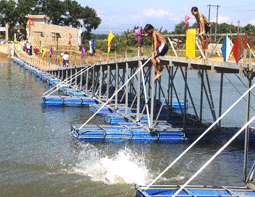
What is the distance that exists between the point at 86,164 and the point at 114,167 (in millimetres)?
1400

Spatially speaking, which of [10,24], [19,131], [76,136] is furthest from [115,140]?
[10,24]

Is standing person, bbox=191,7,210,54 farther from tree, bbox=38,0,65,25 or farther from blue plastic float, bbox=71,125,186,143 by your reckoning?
tree, bbox=38,0,65,25

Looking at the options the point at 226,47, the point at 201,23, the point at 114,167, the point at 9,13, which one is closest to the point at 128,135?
the point at 114,167

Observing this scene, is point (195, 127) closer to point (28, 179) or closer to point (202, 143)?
point (202, 143)

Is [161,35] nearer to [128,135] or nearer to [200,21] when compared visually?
[200,21]

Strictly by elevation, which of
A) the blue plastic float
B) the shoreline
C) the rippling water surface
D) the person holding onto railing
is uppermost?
the person holding onto railing

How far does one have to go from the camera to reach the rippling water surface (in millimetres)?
16578

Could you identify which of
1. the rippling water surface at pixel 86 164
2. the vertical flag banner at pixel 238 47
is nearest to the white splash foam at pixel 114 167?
the rippling water surface at pixel 86 164

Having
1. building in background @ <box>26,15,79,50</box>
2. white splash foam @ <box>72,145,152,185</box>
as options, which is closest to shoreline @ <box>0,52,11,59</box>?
building in background @ <box>26,15,79,50</box>

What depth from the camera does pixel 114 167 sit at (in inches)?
750

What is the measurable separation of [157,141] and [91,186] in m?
7.88

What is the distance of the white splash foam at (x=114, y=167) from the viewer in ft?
57.6

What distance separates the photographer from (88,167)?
62.1 feet

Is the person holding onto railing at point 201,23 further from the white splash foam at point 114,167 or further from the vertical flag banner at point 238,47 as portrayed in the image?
the white splash foam at point 114,167
